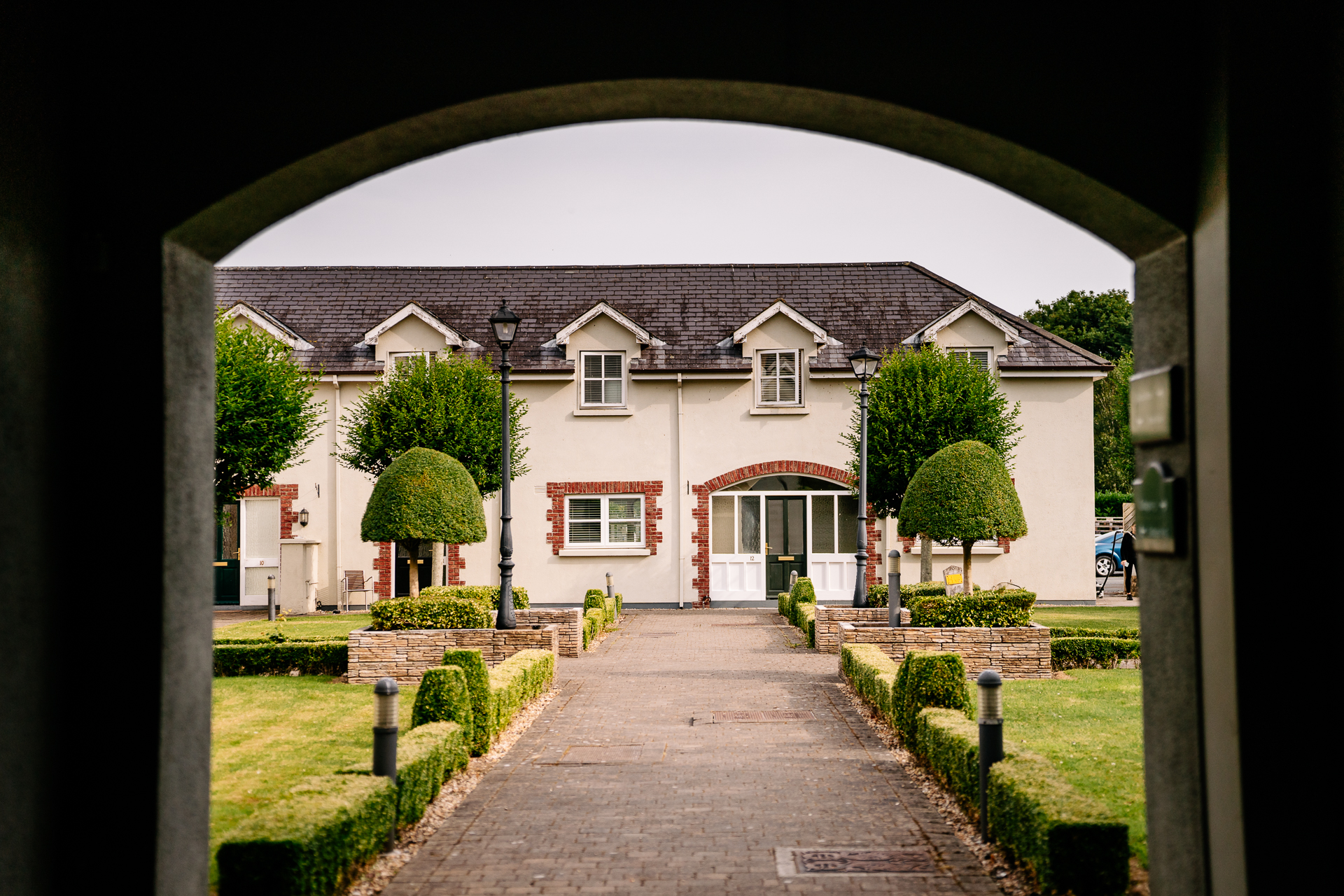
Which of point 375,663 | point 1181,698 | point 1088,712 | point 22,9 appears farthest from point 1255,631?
point 375,663

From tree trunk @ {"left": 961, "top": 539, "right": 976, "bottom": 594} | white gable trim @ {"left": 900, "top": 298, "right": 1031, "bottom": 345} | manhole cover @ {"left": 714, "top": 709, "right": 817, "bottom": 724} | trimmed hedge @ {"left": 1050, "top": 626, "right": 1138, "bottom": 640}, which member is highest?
white gable trim @ {"left": 900, "top": 298, "right": 1031, "bottom": 345}

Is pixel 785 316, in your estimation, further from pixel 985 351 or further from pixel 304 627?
pixel 304 627

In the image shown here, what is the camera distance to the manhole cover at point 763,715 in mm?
11398

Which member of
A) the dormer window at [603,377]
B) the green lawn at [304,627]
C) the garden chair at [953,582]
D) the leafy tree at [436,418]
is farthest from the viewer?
the dormer window at [603,377]

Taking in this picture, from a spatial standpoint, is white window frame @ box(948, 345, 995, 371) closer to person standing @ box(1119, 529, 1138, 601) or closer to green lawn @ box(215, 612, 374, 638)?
person standing @ box(1119, 529, 1138, 601)

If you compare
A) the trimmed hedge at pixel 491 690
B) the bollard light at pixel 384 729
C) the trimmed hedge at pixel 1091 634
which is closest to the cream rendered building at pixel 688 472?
the trimmed hedge at pixel 1091 634

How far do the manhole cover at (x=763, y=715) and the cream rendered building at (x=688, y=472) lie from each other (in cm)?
1408

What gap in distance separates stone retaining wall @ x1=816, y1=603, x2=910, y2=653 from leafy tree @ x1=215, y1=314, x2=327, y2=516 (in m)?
11.7

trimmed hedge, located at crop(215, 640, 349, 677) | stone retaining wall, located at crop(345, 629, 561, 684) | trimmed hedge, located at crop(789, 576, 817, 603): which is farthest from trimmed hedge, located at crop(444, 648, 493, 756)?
trimmed hedge, located at crop(789, 576, 817, 603)

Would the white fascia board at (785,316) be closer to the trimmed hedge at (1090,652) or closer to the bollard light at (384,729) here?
the trimmed hedge at (1090,652)

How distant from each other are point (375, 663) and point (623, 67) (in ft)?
38.9

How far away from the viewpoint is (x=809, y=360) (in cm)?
2639

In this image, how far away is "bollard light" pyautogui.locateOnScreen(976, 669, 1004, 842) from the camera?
A: 6.92 metres

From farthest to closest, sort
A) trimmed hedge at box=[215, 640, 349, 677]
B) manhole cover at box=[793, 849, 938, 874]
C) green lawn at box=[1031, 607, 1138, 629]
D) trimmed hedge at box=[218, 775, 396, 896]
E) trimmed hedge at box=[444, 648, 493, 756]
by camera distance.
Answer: green lawn at box=[1031, 607, 1138, 629] → trimmed hedge at box=[215, 640, 349, 677] → trimmed hedge at box=[444, 648, 493, 756] → manhole cover at box=[793, 849, 938, 874] → trimmed hedge at box=[218, 775, 396, 896]
